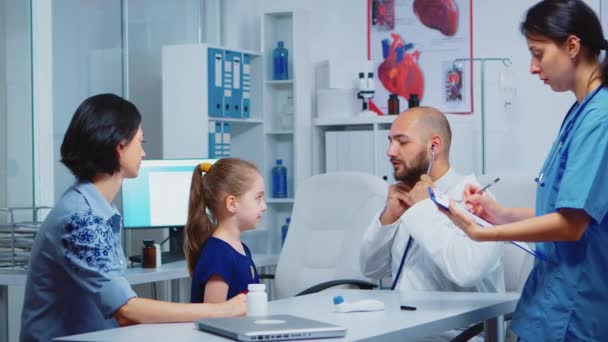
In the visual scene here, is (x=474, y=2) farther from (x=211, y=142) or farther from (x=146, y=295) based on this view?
(x=146, y=295)

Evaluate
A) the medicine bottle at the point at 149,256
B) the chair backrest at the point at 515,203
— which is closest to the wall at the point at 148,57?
the medicine bottle at the point at 149,256

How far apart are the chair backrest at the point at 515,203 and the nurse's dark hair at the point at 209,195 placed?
1114mm

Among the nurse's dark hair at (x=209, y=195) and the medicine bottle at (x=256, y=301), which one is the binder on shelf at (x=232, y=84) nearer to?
the nurse's dark hair at (x=209, y=195)

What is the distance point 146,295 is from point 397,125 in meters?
2.69

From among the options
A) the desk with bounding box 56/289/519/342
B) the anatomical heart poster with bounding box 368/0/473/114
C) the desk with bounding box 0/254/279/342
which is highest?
the anatomical heart poster with bounding box 368/0/473/114

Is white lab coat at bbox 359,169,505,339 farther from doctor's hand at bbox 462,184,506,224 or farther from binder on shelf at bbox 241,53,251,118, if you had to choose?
binder on shelf at bbox 241,53,251,118

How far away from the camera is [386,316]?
2.40 m

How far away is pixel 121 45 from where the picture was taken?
221 inches

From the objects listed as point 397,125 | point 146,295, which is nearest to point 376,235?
point 397,125

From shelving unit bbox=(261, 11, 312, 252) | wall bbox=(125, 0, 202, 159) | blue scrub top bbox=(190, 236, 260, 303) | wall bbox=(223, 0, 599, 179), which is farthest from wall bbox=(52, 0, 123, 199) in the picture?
blue scrub top bbox=(190, 236, 260, 303)

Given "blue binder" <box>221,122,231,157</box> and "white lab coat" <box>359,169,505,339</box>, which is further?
"blue binder" <box>221,122,231,157</box>

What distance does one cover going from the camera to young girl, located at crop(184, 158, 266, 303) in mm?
2754

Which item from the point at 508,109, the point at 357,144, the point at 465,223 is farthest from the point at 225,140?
the point at 465,223

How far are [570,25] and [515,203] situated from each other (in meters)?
1.39
